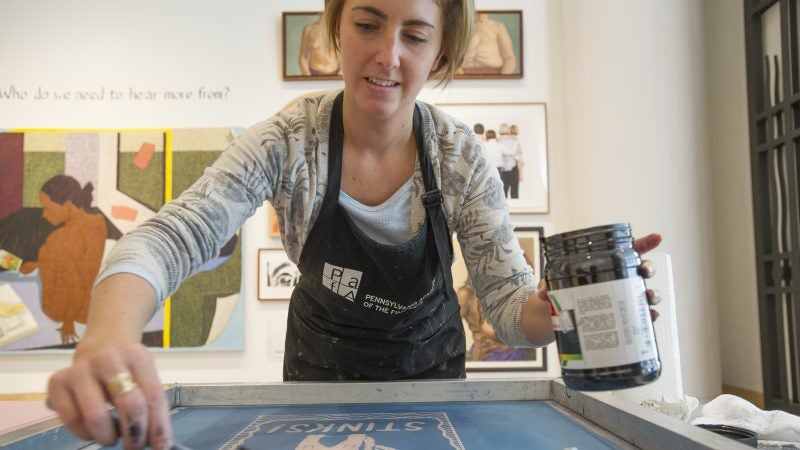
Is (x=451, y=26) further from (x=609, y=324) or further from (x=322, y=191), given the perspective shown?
(x=609, y=324)

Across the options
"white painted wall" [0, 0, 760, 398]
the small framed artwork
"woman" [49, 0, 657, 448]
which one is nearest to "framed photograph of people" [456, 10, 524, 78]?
"white painted wall" [0, 0, 760, 398]

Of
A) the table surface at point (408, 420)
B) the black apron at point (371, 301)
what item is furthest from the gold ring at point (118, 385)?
the black apron at point (371, 301)

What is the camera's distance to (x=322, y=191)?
1.12m

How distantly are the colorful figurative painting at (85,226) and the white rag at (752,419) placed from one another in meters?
1.93

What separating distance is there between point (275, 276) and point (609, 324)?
2.14m

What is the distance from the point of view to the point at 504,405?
38.9 inches

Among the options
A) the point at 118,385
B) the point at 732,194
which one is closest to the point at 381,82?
the point at 118,385

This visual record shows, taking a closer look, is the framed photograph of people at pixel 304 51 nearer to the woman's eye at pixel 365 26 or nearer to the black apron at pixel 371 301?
the black apron at pixel 371 301

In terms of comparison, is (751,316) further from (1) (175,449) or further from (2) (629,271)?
(1) (175,449)

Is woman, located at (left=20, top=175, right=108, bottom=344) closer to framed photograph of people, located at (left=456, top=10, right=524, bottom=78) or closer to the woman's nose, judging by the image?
framed photograph of people, located at (left=456, top=10, right=524, bottom=78)

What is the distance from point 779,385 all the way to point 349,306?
1.84 metres

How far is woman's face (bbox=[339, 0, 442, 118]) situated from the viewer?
1006 millimetres

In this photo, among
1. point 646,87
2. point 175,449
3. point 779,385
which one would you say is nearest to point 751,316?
point 779,385

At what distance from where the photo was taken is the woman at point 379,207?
101 cm
